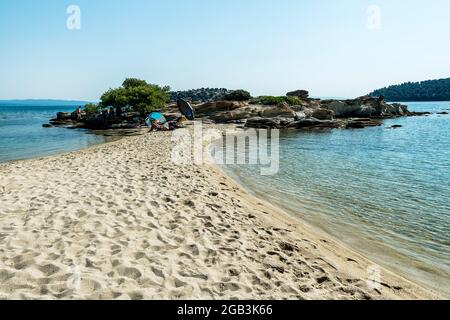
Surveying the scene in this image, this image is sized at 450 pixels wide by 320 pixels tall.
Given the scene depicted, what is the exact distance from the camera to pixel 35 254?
5922mm

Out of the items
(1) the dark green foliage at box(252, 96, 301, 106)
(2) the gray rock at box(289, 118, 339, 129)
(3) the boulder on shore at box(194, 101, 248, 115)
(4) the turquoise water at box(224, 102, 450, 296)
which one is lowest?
(4) the turquoise water at box(224, 102, 450, 296)

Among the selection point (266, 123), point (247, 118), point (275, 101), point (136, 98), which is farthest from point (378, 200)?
point (275, 101)

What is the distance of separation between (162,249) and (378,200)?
358 inches

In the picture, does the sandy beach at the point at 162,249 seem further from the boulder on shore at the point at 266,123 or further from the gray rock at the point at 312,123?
the gray rock at the point at 312,123

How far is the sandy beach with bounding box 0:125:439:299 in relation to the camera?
5172mm

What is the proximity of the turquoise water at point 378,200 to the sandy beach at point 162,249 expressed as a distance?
0.93m

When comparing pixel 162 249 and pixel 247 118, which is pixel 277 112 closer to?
pixel 247 118

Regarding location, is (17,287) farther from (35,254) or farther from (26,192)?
(26,192)

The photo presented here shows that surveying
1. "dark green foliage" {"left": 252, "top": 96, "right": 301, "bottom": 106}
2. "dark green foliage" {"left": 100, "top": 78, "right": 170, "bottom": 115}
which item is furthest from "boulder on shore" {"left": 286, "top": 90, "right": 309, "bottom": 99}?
"dark green foliage" {"left": 100, "top": 78, "right": 170, "bottom": 115}

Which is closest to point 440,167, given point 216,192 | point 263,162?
point 263,162

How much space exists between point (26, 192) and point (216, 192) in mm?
6236

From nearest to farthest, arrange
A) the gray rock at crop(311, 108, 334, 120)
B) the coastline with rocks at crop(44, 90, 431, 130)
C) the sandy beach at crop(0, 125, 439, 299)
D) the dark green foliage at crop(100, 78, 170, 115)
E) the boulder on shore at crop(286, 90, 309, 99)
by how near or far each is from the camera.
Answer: the sandy beach at crop(0, 125, 439, 299)
the coastline with rocks at crop(44, 90, 431, 130)
the dark green foliage at crop(100, 78, 170, 115)
the gray rock at crop(311, 108, 334, 120)
the boulder on shore at crop(286, 90, 309, 99)

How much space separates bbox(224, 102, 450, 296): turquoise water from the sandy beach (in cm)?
93

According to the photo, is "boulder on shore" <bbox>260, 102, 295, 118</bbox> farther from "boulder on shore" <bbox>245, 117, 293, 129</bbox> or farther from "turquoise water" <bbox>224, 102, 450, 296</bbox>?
"turquoise water" <bbox>224, 102, 450, 296</bbox>
